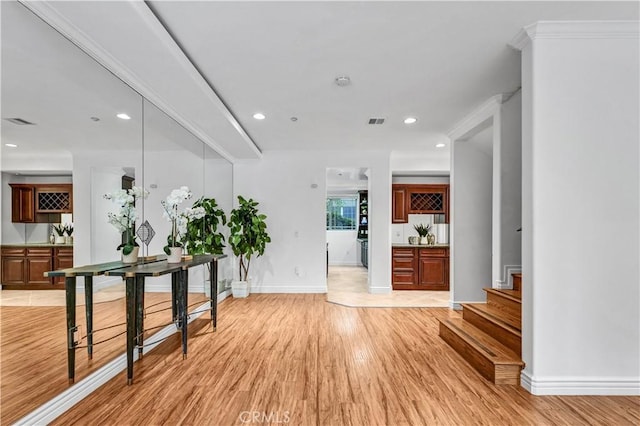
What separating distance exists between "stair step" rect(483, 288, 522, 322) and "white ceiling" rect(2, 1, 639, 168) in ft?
7.16

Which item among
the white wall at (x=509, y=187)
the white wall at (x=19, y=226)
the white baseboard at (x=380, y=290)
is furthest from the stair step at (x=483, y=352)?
the white wall at (x=19, y=226)

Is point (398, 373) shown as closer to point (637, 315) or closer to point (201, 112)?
point (637, 315)

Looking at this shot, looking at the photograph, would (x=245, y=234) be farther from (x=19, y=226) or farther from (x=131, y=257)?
(x=19, y=226)

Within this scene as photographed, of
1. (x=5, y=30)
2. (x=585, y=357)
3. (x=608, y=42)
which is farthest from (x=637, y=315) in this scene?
(x=5, y=30)

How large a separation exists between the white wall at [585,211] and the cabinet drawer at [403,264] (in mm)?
3969

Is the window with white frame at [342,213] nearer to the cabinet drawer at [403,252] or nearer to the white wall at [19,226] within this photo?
the cabinet drawer at [403,252]

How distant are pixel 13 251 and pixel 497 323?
3.86 metres

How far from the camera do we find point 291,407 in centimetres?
224

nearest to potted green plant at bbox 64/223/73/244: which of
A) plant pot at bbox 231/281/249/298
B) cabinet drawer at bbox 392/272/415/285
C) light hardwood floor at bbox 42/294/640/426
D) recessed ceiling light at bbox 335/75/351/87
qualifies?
light hardwood floor at bbox 42/294/640/426

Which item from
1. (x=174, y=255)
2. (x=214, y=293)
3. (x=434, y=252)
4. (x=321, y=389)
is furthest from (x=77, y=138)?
(x=434, y=252)

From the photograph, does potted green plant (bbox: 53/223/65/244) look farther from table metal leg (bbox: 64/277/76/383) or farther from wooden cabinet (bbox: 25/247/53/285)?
table metal leg (bbox: 64/277/76/383)

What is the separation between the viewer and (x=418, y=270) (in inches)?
252

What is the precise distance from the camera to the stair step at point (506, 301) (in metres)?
3.06

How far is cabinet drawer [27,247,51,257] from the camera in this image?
2036mm
